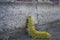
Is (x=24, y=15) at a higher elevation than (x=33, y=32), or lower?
higher

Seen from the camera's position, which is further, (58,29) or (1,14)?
(58,29)

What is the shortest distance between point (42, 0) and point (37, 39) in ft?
3.19

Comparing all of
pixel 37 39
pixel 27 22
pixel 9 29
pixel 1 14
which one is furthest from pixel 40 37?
pixel 1 14

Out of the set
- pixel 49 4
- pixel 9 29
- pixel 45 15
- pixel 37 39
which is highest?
pixel 49 4

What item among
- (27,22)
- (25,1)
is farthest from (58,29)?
(25,1)

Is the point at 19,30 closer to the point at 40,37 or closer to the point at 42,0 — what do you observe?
the point at 40,37

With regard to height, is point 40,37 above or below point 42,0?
below

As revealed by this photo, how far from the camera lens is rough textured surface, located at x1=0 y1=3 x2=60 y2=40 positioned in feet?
13.9

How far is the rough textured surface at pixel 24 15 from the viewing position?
13.9ft

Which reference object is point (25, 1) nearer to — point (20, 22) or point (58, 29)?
point (20, 22)

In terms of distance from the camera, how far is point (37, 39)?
14.1ft

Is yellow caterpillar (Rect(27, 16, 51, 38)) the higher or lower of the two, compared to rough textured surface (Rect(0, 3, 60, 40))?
lower

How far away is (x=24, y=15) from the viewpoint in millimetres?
4336

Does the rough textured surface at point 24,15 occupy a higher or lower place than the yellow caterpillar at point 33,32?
higher
